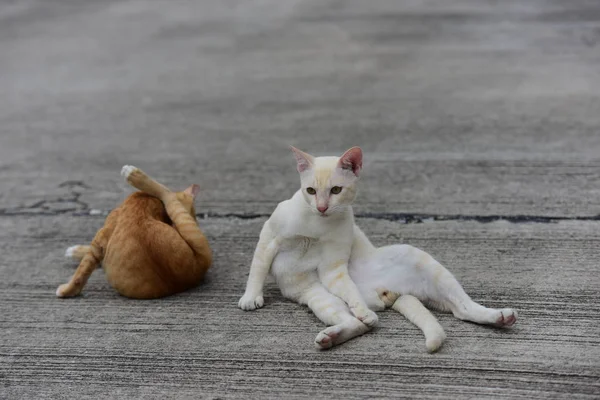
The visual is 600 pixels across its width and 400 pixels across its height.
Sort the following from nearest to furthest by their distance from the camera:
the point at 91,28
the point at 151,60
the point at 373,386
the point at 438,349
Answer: the point at 373,386
the point at 438,349
the point at 151,60
the point at 91,28

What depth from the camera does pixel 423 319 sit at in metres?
2.72

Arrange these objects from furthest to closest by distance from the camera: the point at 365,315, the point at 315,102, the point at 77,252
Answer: the point at 315,102 → the point at 77,252 → the point at 365,315

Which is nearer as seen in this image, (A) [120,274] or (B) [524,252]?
(A) [120,274]

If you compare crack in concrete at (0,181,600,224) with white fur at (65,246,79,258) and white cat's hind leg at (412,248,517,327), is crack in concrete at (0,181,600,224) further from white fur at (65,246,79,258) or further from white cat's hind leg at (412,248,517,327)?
white cat's hind leg at (412,248,517,327)

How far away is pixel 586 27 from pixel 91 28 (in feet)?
21.8

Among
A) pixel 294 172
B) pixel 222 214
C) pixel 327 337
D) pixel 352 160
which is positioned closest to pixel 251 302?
pixel 327 337

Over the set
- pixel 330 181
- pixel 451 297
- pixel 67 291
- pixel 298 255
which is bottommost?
pixel 67 291

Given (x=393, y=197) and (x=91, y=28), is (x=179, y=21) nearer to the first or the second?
(x=91, y=28)

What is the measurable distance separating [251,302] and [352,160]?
802 mm

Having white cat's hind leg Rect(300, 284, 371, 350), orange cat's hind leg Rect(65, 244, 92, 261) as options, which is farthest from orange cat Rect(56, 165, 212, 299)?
white cat's hind leg Rect(300, 284, 371, 350)

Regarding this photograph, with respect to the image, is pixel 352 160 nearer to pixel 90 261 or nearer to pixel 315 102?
pixel 90 261

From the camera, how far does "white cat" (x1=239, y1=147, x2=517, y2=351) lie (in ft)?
8.92

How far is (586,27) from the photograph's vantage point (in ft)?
26.4

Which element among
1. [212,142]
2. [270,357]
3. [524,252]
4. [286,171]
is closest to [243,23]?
[212,142]
